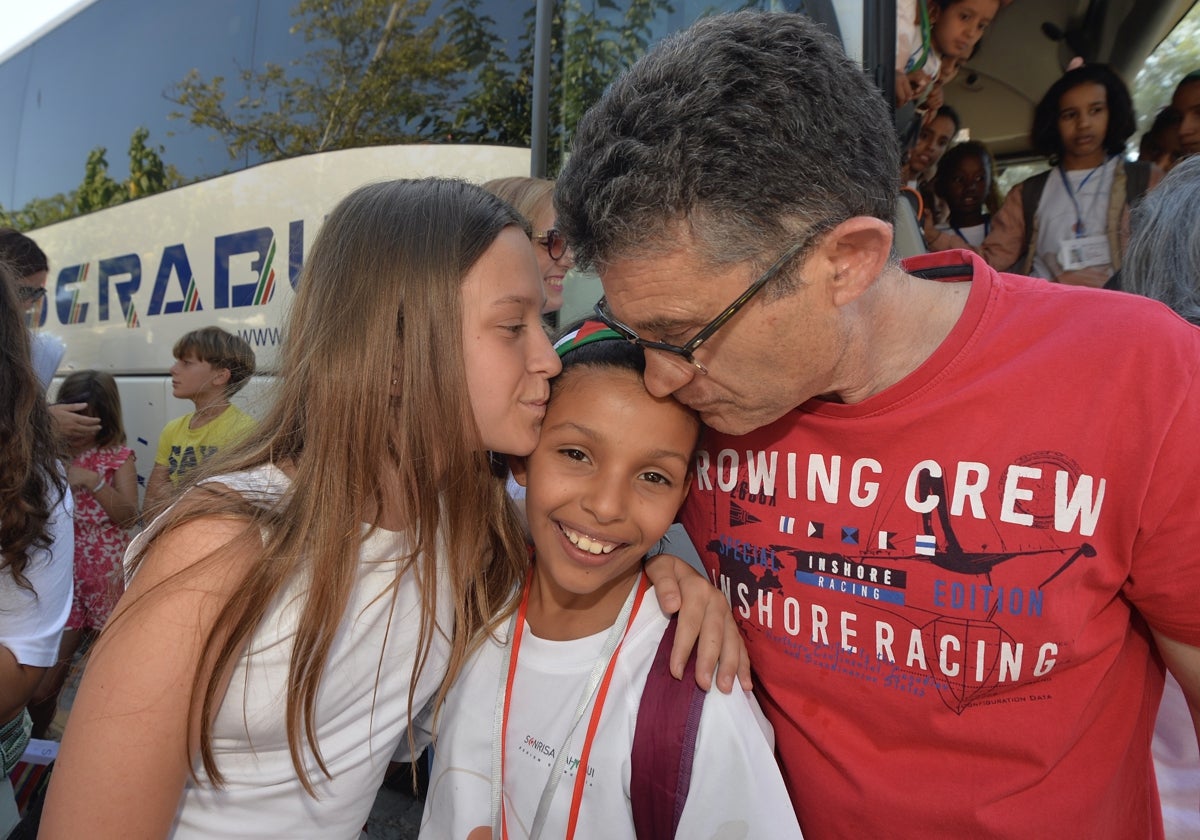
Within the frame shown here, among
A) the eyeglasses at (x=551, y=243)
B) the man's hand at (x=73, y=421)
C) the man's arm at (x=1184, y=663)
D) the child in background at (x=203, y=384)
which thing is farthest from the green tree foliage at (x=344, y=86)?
the man's arm at (x=1184, y=663)

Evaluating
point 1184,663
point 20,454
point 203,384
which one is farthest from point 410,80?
point 1184,663

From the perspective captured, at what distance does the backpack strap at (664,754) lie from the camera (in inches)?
56.2

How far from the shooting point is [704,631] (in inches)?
60.6

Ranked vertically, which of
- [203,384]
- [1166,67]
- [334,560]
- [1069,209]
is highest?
[1166,67]

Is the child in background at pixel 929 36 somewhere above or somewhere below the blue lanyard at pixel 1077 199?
above

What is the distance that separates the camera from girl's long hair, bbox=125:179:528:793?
4.74 feet

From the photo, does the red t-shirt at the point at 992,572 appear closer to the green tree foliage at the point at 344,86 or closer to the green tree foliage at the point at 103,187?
the green tree foliage at the point at 344,86

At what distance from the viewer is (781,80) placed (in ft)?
4.28

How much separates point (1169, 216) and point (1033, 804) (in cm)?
145

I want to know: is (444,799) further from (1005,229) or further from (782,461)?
(1005,229)

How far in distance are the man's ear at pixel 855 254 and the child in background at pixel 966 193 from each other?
368 centimetres

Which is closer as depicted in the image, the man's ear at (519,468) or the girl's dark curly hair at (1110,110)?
the man's ear at (519,468)

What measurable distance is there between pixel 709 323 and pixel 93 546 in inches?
175

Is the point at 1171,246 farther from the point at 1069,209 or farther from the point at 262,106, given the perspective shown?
the point at 262,106
